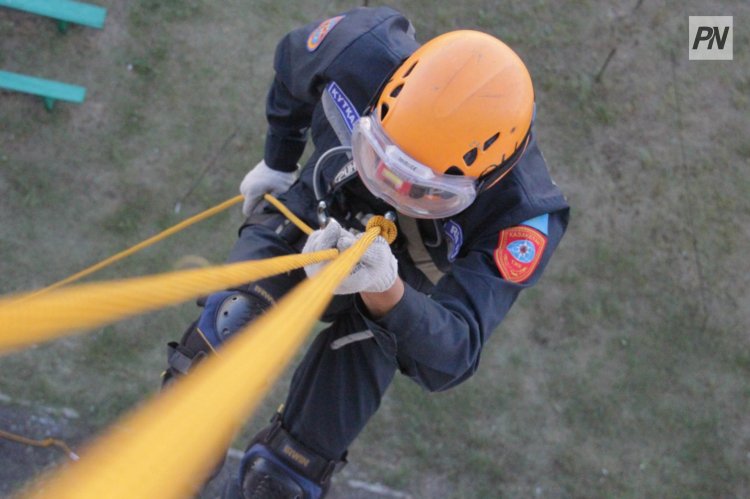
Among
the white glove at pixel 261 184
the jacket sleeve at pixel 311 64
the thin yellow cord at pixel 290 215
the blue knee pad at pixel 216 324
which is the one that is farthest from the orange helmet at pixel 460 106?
the white glove at pixel 261 184

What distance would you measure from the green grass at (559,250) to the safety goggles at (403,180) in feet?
5.12

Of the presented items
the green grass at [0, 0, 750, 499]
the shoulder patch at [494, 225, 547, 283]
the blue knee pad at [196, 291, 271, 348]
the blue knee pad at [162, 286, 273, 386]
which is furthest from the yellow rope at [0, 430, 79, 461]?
the shoulder patch at [494, 225, 547, 283]

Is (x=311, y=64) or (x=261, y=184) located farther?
(x=261, y=184)

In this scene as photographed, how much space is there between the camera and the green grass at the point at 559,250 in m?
3.89

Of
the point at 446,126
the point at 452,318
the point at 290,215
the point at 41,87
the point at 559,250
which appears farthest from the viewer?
the point at 559,250

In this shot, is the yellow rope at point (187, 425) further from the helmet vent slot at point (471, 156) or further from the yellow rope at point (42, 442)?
the yellow rope at point (42, 442)

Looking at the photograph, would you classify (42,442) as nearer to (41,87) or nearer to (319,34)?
(41,87)

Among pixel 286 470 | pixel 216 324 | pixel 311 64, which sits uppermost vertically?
pixel 311 64

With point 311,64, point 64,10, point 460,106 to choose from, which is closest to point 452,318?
point 460,106

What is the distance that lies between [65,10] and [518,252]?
2.86m

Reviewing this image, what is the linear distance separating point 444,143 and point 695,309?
2.43 metres

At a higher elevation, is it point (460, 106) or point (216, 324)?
point (460, 106)

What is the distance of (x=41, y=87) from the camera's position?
4258 mm

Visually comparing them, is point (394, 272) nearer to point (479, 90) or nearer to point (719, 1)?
point (479, 90)
